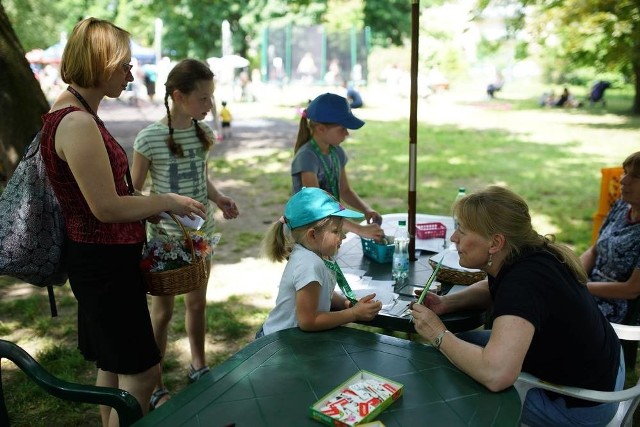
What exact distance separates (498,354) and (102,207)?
133 cm

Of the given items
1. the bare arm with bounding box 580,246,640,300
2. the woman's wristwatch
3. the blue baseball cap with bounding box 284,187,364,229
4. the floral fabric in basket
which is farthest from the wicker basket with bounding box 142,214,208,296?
the bare arm with bounding box 580,246,640,300

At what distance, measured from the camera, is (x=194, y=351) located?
3336 millimetres

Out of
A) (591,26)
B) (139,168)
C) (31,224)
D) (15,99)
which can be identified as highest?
(591,26)

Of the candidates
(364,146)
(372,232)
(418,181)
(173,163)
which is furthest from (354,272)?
(364,146)

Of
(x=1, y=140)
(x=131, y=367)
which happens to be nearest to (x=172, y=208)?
(x=131, y=367)

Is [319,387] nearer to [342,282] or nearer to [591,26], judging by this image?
[342,282]

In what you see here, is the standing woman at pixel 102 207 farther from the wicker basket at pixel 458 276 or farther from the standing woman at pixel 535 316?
the wicker basket at pixel 458 276

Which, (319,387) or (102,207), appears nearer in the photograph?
(319,387)

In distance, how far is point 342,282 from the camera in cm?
232

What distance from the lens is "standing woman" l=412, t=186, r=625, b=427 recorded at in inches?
70.0

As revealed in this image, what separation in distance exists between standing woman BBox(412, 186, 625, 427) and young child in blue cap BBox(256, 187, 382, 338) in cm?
33

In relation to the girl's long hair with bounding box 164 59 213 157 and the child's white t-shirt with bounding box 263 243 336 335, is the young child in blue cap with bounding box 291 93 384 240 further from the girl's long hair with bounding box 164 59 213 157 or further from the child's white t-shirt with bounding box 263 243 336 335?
the child's white t-shirt with bounding box 263 243 336 335

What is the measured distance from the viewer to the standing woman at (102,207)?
187cm

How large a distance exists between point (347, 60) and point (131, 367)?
26095 millimetres
